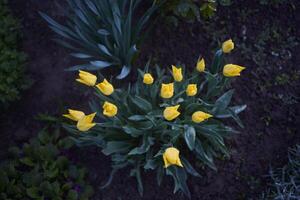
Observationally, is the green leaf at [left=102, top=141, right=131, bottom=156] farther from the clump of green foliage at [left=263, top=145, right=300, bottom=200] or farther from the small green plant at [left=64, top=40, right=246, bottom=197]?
the clump of green foliage at [left=263, top=145, right=300, bottom=200]

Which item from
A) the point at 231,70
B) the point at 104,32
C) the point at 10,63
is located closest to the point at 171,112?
the point at 231,70

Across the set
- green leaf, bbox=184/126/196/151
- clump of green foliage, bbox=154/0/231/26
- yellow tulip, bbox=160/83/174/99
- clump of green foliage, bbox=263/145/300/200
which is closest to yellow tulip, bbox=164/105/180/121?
yellow tulip, bbox=160/83/174/99

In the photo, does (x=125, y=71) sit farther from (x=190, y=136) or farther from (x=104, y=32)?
(x=190, y=136)

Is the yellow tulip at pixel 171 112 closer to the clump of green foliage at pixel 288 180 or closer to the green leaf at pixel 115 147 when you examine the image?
the green leaf at pixel 115 147

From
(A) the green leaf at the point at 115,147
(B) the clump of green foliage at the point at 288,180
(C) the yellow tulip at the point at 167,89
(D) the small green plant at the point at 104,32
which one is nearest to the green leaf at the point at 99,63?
(D) the small green plant at the point at 104,32

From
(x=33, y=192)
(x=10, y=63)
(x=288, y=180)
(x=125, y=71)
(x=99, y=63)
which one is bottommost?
(x=288, y=180)

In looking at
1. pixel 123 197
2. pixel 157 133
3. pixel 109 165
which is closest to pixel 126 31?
pixel 157 133

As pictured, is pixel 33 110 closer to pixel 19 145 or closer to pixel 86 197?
pixel 19 145
